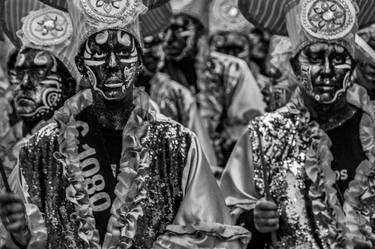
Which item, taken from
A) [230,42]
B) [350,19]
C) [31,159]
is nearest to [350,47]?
[350,19]

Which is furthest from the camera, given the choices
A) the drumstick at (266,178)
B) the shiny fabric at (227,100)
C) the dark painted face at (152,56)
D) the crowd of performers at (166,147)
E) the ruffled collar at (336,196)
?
the shiny fabric at (227,100)

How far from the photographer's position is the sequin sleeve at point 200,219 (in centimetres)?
783

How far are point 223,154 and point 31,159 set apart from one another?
18.5 feet

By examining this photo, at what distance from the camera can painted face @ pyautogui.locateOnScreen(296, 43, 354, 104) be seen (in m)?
8.86

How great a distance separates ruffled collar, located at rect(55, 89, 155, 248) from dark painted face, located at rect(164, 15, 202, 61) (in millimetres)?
6004

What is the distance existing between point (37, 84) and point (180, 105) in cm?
287

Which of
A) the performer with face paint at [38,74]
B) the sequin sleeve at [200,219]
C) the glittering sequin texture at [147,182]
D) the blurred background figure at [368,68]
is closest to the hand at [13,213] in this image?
the glittering sequin texture at [147,182]

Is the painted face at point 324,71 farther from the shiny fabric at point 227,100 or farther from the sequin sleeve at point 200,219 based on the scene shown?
the shiny fabric at point 227,100

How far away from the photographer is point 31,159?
809cm

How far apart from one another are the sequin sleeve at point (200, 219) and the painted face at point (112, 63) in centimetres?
51

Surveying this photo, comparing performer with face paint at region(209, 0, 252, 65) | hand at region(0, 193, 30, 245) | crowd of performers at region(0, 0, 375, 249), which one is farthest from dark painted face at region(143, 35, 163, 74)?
hand at region(0, 193, 30, 245)

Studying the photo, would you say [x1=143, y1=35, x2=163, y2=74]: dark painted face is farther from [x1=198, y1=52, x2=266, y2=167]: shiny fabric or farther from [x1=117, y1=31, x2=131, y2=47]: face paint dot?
[x1=117, y1=31, x2=131, y2=47]: face paint dot

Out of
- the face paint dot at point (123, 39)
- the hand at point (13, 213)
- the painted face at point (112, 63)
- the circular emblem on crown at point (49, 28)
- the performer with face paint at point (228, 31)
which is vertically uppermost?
the face paint dot at point (123, 39)

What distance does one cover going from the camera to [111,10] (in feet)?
26.9
